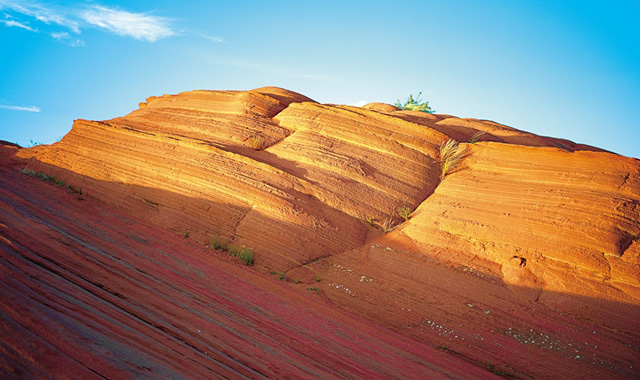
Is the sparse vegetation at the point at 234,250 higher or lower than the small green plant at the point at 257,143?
lower

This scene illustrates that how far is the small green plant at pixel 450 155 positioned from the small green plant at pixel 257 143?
5403 mm

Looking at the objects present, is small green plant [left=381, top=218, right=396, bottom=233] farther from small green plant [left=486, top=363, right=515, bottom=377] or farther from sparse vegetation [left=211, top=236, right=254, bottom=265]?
small green plant [left=486, top=363, right=515, bottom=377]

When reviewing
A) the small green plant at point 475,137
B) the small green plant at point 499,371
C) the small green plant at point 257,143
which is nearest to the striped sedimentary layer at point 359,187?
the small green plant at point 257,143

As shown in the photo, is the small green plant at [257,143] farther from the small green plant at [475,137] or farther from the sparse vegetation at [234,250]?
the small green plant at [475,137]

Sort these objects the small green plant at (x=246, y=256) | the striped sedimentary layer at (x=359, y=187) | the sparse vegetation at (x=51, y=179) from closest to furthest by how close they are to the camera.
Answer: the striped sedimentary layer at (x=359, y=187)
the small green plant at (x=246, y=256)
the sparse vegetation at (x=51, y=179)

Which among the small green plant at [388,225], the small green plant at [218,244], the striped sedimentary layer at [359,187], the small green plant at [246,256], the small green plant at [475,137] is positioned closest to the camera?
the striped sedimentary layer at [359,187]

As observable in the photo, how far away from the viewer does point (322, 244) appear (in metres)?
9.09

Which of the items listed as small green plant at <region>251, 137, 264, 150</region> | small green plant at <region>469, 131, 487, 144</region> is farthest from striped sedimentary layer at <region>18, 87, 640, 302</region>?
small green plant at <region>469, 131, 487, 144</region>

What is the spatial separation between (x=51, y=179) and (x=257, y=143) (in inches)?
223

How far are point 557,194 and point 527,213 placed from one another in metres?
0.87

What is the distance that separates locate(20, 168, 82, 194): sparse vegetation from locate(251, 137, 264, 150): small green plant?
4.74 meters

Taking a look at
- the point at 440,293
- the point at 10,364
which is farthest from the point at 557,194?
the point at 10,364

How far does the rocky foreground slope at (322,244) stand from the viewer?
167 inches

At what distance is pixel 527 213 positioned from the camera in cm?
890
